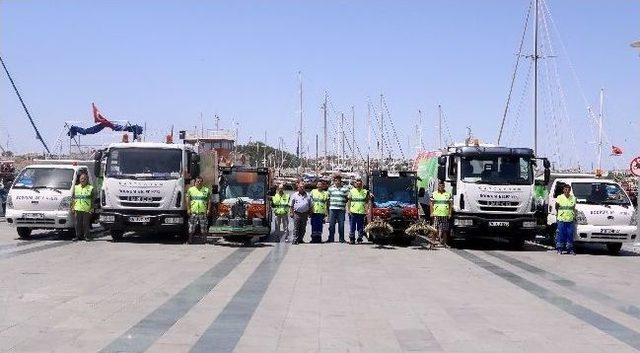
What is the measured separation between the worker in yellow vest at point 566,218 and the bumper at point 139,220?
9799mm

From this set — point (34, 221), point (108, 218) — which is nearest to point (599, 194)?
point (108, 218)

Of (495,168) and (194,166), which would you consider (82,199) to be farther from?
(495,168)

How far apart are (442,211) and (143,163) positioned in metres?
8.07

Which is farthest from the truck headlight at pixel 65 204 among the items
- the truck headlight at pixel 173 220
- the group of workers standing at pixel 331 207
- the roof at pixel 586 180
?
the roof at pixel 586 180

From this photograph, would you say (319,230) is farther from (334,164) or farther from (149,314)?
(334,164)

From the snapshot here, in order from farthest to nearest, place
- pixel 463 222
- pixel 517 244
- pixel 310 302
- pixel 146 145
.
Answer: pixel 517 244 → pixel 146 145 → pixel 463 222 → pixel 310 302

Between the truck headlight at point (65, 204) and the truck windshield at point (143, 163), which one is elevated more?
the truck windshield at point (143, 163)

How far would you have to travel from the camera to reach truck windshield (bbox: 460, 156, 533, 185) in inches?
781

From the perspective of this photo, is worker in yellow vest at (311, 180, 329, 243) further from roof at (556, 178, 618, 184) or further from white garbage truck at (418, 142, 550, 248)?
roof at (556, 178, 618, 184)

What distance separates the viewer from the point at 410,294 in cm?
1184

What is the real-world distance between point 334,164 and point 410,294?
8155 centimetres

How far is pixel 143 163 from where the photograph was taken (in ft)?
66.7

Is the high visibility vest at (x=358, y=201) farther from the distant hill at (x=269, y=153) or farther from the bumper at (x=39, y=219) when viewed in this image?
the distant hill at (x=269, y=153)

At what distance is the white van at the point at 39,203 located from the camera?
20.5 meters
